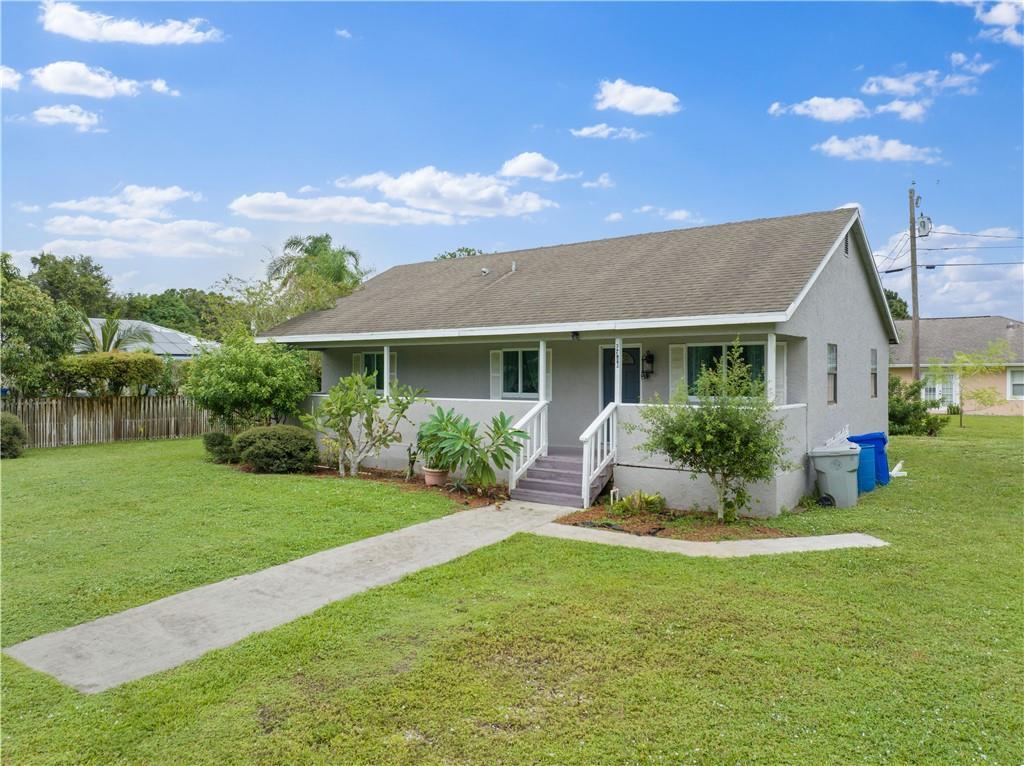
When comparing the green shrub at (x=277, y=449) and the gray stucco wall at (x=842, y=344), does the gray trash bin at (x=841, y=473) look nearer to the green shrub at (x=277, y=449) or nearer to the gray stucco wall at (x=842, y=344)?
the gray stucco wall at (x=842, y=344)

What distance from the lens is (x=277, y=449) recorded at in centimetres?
1343

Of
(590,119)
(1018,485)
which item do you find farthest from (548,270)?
(1018,485)

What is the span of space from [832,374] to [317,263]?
62.3 ft

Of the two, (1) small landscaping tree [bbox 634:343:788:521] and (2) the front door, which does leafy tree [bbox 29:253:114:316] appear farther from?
(1) small landscaping tree [bbox 634:343:788:521]

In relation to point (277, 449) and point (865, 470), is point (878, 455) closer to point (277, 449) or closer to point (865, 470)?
point (865, 470)

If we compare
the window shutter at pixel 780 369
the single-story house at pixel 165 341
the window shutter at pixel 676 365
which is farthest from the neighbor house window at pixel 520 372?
the single-story house at pixel 165 341

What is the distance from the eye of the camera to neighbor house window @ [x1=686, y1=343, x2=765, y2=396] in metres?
11.3

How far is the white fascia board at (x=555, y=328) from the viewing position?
32.0 ft

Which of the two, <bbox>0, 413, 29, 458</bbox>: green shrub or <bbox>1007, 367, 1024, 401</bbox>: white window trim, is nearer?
<bbox>0, 413, 29, 458</bbox>: green shrub

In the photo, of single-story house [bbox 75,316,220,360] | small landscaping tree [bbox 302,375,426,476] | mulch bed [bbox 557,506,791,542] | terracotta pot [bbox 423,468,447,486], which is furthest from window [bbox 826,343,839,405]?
single-story house [bbox 75,316,220,360]

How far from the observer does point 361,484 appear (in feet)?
39.1

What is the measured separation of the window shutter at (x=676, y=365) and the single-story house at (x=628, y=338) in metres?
0.02

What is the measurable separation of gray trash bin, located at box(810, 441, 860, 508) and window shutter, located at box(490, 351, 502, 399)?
7.07 m

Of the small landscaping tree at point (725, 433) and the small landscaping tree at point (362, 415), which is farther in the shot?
the small landscaping tree at point (362, 415)
